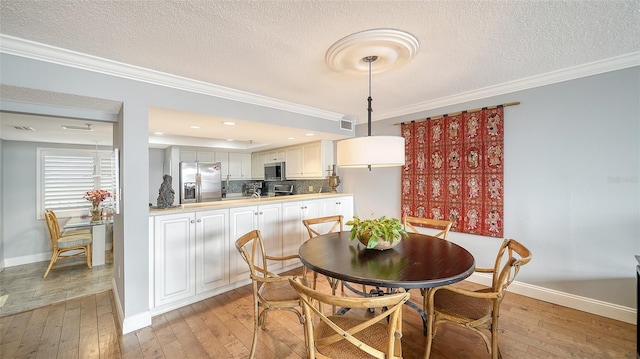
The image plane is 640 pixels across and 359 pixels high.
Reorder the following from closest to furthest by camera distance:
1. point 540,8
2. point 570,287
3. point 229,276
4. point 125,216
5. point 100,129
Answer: point 540,8
point 125,216
point 570,287
point 229,276
point 100,129

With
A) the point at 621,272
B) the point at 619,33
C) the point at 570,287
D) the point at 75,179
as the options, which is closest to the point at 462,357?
the point at 570,287

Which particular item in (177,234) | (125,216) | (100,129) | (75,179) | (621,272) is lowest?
(621,272)

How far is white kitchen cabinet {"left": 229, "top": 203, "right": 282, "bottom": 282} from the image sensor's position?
2.95m

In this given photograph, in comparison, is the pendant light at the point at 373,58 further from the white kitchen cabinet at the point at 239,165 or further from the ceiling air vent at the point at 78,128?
the white kitchen cabinet at the point at 239,165

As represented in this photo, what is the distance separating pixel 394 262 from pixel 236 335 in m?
1.51

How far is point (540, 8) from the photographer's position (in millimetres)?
1506

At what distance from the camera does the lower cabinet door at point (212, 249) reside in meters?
2.67

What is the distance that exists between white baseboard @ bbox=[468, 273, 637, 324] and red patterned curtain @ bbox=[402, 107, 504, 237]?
64 cm

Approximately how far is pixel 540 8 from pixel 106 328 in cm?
412

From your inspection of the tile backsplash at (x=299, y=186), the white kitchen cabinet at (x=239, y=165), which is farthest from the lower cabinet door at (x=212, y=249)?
the white kitchen cabinet at (x=239, y=165)

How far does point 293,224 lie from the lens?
355cm

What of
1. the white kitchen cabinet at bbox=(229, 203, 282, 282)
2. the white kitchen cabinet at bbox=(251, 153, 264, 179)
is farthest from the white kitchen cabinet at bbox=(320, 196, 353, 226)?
the white kitchen cabinet at bbox=(251, 153, 264, 179)

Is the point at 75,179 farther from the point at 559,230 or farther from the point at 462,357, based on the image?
the point at 559,230

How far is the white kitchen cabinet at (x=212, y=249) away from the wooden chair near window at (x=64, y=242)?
8.34 feet
